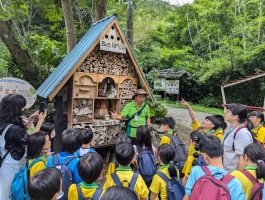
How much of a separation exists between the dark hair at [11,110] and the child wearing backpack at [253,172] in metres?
2.73

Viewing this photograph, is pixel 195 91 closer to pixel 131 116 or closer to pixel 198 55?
pixel 198 55

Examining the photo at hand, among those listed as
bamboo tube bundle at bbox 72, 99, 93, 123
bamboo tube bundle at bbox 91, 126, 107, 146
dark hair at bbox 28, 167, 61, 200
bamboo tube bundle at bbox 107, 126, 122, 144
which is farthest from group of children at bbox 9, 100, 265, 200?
bamboo tube bundle at bbox 107, 126, 122, 144

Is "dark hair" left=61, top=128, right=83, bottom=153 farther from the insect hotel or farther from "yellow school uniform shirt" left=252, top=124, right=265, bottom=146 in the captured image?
"yellow school uniform shirt" left=252, top=124, right=265, bottom=146

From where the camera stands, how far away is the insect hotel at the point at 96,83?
16.6ft

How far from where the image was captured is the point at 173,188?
275 centimetres

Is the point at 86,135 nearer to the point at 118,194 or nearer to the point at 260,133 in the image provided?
the point at 118,194

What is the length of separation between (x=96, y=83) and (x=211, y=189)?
404 cm

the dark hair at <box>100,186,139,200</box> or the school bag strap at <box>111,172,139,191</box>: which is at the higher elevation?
the dark hair at <box>100,186,139,200</box>

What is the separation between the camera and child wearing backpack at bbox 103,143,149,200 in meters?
2.48

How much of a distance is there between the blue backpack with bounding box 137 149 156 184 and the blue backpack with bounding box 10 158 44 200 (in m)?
1.49

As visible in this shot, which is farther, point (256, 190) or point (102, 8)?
point (102, 8)

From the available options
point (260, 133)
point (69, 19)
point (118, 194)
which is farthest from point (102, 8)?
point (118, 194)

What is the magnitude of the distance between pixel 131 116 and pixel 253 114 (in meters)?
2.68

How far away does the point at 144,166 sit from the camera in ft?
10.8
